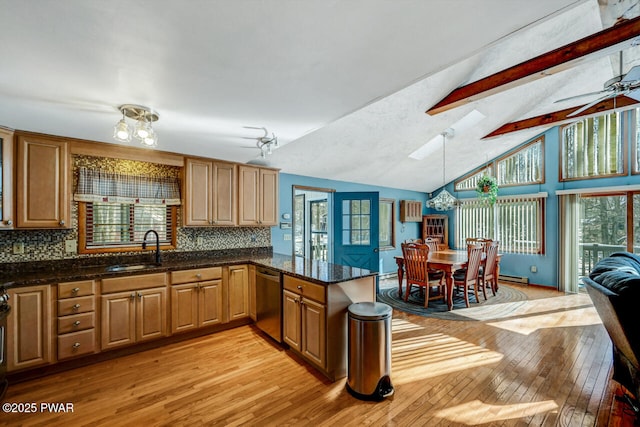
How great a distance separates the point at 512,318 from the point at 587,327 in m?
0.80

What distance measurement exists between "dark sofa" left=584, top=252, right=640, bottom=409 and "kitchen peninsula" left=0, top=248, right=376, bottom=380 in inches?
65.5

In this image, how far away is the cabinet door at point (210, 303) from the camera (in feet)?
10.4

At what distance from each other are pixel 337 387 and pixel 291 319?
0.76 meters

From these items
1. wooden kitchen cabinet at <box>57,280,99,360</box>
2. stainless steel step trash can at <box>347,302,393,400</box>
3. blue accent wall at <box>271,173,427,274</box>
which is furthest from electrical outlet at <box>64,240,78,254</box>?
stainless steel step trash can at <box>347,302,393,400</box>

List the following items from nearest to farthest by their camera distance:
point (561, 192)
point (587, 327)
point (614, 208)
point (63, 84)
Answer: point (63, 84) → point (587, 327) → point (614, 208) → point (561, 192)

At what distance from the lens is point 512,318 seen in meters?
3.85

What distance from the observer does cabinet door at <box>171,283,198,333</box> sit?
3017 mm

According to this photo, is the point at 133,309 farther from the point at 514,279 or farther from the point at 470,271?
the point at 514,279

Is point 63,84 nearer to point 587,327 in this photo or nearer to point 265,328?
point 265,328

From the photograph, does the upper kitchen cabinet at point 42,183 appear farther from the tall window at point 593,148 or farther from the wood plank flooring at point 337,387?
the tall window at point 593,148

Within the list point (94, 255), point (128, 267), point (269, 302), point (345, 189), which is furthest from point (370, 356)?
point (345, 189)

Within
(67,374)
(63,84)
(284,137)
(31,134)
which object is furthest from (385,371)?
(31,134)

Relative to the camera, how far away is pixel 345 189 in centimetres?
572

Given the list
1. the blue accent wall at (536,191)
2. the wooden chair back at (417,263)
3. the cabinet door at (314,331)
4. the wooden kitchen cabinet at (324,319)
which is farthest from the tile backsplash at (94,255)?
the wooden chair back at (417,263)
